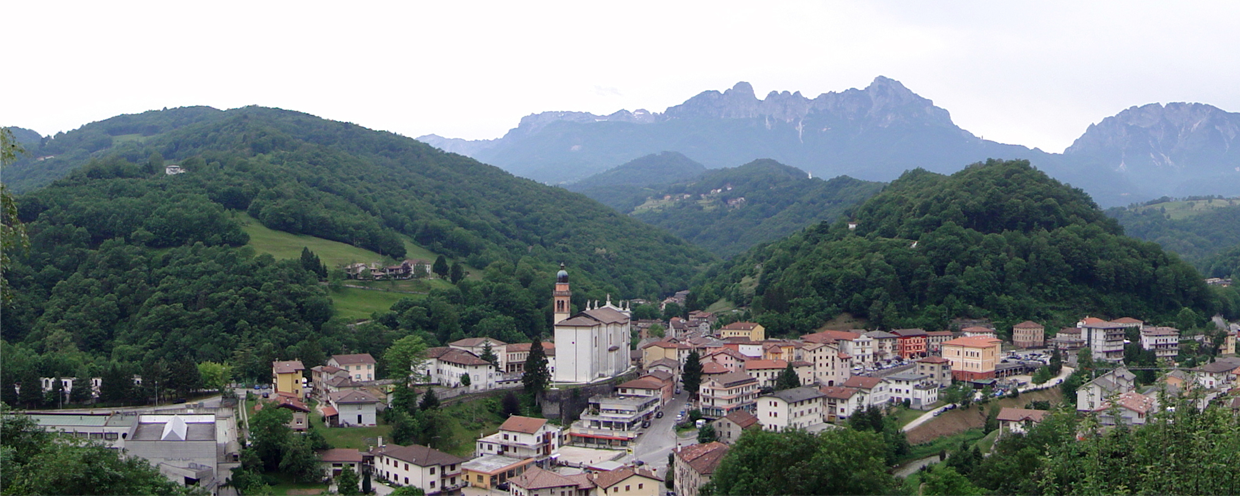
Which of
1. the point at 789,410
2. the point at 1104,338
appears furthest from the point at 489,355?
the point at 1104,338

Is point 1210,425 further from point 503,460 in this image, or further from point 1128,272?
point 1128,272

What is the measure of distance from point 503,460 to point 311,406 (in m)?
9.43

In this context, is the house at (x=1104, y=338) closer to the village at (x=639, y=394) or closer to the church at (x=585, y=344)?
the village at (x=639, y=394)

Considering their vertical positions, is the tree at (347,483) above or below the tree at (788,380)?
below

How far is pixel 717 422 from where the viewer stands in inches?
1631

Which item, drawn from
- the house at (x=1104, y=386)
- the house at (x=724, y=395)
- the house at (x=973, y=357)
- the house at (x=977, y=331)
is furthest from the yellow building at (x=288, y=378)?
the house at (x=977, y=331)

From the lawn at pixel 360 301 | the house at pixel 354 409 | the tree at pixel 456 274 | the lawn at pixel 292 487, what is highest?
the tree at pixel 456 274

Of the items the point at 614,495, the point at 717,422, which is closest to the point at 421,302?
the point at 717,422

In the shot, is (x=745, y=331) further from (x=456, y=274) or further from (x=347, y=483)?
(x=347, y=483)

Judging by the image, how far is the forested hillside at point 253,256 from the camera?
171 feet

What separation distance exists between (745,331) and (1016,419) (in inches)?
857

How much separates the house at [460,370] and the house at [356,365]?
285 cm

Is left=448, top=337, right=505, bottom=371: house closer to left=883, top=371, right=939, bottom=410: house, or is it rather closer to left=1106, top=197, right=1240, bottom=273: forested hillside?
left=883, top=371, right=939, bottom=410: house

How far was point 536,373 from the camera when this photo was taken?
149ft
